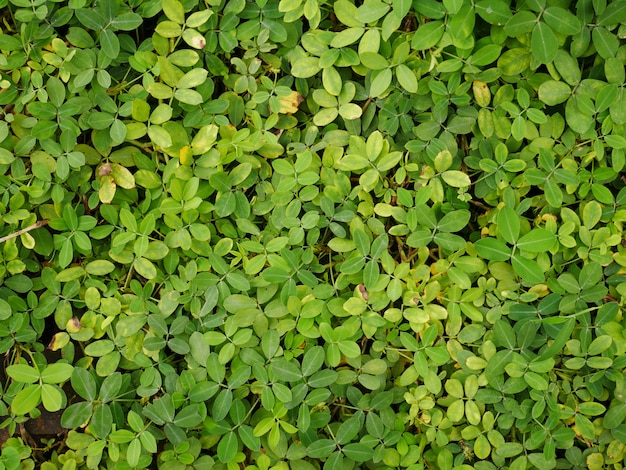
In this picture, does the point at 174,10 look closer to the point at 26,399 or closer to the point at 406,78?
the point at 406,78

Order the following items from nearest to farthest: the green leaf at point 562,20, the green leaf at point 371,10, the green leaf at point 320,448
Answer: the green leaf at point 562,20, the green leaf at point 371,10, the green leaf at point 320,448

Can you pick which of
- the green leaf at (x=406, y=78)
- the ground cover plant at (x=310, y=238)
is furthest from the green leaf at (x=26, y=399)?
the green leaf at (x=406, y=78)

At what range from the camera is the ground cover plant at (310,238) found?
187 centimetres

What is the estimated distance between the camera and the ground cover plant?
1.87 meters

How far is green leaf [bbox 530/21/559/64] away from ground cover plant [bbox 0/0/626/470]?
0.09 meters

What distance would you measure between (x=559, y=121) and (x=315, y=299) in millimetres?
1048

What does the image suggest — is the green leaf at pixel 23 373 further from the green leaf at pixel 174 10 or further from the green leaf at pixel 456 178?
the green leaf at pixel 456 178

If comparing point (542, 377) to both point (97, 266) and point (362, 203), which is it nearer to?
point (362, 203)

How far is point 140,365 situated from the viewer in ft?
6.48

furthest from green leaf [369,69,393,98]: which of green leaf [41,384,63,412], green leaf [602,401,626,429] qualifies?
green leaf [41,384,63,412]

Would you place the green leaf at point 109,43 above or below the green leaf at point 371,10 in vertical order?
below

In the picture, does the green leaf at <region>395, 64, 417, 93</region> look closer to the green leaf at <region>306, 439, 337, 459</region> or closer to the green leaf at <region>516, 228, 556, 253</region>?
the green leaf at <region>516, 228, 556, 253</region>

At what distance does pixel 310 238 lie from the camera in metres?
1.92

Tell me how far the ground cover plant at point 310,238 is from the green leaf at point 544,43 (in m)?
0.09
